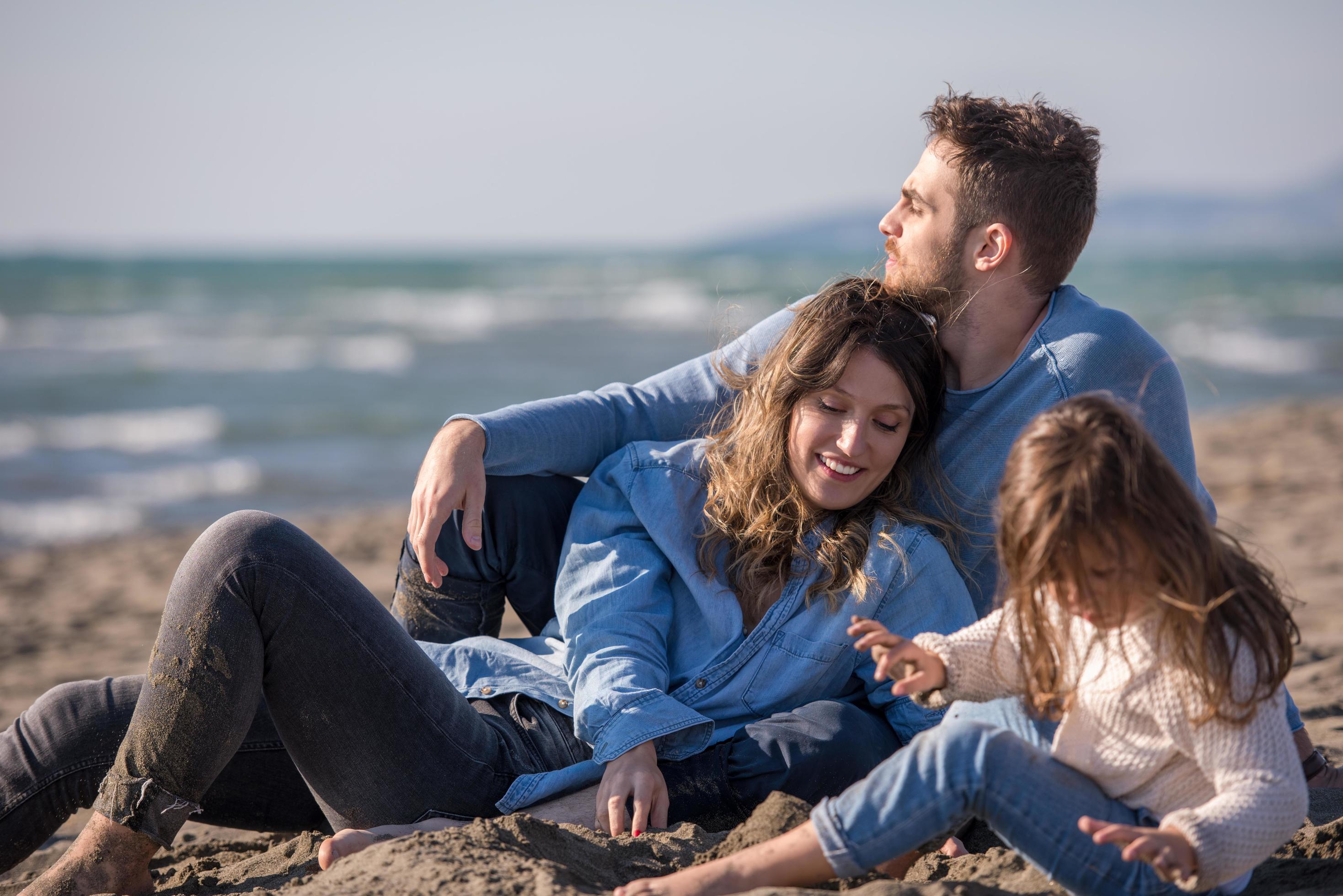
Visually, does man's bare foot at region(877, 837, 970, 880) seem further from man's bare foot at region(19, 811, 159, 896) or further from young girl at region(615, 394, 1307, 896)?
man's bare foot at region(19, 811, 159, 896)

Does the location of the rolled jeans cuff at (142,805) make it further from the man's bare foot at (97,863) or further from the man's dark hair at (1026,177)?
the man's dark hair at (1026,177)

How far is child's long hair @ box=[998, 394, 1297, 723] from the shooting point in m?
1.59

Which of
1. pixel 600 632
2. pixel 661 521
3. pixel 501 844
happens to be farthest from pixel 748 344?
pixel 501 844

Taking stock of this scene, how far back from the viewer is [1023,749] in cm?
172

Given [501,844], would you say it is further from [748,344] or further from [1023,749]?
[748,344]

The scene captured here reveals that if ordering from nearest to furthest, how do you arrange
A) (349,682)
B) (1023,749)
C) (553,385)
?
(1023,749) < (349,682) < (553,385)

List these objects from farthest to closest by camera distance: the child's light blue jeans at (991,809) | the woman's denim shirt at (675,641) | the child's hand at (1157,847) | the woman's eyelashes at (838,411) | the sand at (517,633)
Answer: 1. the woman's eyelashes at (838,411)
2. the woman's denim shirt at (675,641)
3. the sand at (517,633)
4. the child's light blue jeans at (991,809)
5. the child's hand at (1157,847)

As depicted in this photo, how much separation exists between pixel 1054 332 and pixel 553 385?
11.7m

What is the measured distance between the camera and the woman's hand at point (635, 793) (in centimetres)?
230

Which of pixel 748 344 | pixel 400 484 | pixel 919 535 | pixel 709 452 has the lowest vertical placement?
pixel 400 484

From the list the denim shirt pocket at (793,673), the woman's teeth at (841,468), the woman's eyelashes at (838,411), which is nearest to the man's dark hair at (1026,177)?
the woman's eyelashes at (838,411)

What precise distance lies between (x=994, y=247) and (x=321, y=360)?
14420mm

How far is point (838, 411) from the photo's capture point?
101 inches

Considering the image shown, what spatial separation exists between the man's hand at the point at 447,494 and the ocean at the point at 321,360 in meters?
0.84
